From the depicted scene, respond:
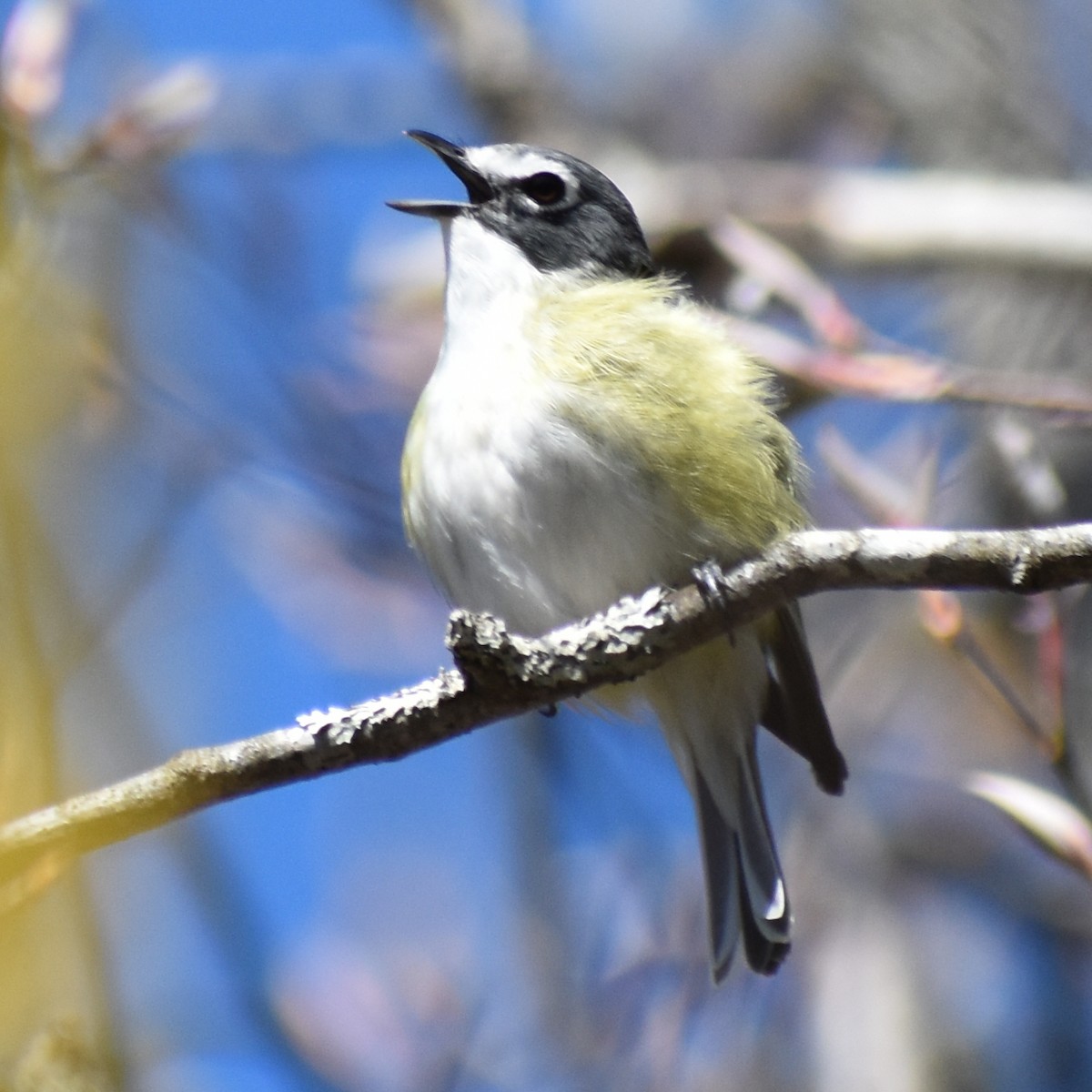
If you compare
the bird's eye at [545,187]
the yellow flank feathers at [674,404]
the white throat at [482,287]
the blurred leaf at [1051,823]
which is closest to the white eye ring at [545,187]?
the bird's eye at [545,187]

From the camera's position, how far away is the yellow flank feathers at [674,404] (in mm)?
3518

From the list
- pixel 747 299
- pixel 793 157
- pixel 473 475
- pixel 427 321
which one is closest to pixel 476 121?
pixel 427 321

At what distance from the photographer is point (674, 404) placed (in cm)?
357

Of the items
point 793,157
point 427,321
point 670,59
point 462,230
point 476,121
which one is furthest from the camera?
point 670,59

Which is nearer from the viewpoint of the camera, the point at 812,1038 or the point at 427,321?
the point at 812,1038

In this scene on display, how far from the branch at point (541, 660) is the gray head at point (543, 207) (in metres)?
1.52

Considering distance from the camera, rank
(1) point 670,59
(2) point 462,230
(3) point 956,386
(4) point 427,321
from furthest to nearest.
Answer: (1) point 670,59 → (4) point 427,321 → (2) point 462,230 → (3) point 956,386

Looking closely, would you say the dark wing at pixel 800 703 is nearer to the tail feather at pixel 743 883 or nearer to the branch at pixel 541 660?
the tail feather at pixel 743 883

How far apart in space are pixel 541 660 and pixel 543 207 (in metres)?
1.88

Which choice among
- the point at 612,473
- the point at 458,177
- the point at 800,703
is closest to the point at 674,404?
the point at 612,473

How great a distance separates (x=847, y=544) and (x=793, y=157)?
6833 millimetres

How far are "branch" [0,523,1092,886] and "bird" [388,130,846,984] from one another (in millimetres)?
234

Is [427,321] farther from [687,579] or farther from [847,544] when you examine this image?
[847,544]

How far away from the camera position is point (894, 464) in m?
6.74
